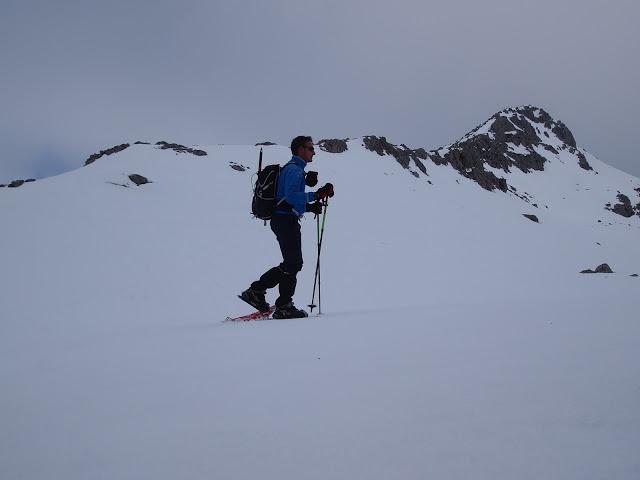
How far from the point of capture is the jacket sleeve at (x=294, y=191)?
4.62m

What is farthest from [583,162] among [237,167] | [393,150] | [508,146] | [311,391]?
[311,391]

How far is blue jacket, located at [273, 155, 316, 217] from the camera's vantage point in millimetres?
4625

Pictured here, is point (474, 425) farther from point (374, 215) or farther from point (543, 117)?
point (543, 117)

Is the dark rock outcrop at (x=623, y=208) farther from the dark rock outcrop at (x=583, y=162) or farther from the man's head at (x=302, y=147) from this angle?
the man's head at (x=302, y=147)

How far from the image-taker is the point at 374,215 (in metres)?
23.2

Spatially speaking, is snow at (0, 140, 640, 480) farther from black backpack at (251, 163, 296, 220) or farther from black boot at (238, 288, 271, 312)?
black backpack at (251, 163, 296, 220)

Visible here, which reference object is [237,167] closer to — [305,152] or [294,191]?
[305,152]

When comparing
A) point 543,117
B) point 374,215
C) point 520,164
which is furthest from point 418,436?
point 543,117

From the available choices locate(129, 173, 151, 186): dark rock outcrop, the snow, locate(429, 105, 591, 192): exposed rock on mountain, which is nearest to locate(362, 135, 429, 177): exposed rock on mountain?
locate(429, 105, 591, 192): exposed rock on mountain

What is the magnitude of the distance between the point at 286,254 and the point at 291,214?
55 centimetres

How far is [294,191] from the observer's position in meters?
4.66

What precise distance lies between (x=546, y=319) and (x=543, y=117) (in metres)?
120

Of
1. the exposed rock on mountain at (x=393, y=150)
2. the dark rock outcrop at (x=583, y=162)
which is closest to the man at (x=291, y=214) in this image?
the exposed rock on mountain at (x=393, y=150)

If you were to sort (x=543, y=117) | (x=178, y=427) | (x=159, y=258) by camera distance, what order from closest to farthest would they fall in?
(x=178, y=427) → (x=159, y=258) → (x=543, y=117)
